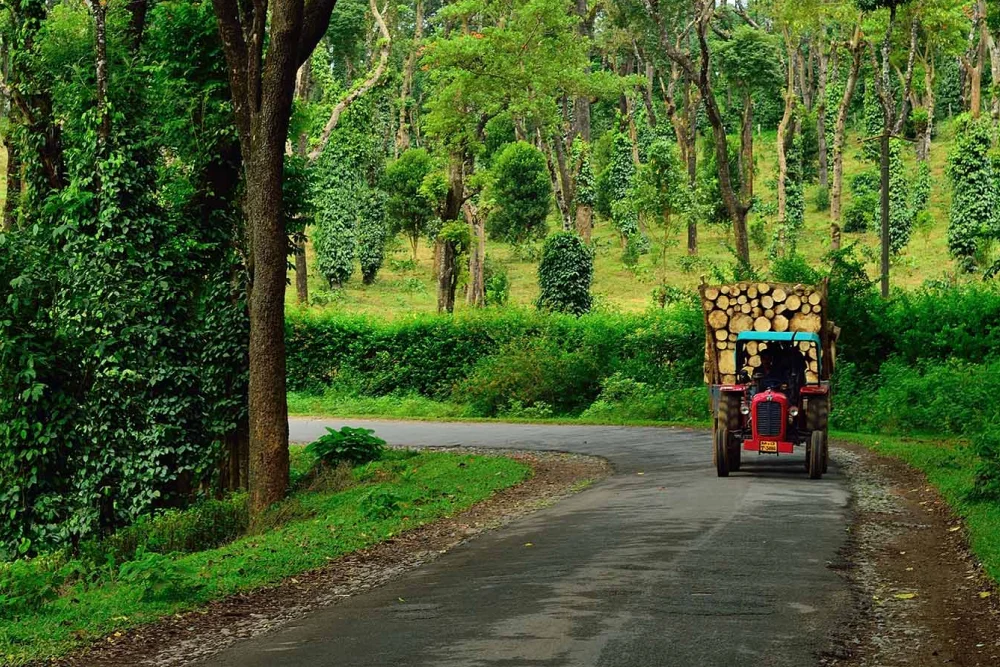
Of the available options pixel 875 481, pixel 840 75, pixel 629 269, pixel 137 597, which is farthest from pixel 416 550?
pixel 840 75

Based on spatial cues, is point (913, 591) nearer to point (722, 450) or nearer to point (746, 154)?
point (722, 450)

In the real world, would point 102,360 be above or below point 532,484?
above

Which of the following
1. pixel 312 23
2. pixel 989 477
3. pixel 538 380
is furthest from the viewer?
pixel 538 380

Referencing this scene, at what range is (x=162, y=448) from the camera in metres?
20.8

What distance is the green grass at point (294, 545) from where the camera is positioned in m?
10.3

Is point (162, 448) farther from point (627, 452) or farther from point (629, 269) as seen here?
point (629, 269)

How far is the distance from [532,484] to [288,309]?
2348cm

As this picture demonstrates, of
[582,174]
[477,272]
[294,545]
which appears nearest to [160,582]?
[294,545]

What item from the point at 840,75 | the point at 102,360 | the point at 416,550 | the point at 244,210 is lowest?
the point at 416,550

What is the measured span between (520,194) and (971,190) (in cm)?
2274

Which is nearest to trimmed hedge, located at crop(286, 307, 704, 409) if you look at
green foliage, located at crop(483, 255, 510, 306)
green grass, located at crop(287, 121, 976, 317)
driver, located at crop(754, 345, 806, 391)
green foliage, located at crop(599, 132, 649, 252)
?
green foliage, located at crop(483, 255, 510, 306)

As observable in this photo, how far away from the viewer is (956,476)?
1795 cm

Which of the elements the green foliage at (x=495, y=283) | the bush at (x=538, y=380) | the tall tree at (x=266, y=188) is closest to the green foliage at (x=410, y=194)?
the green foliage at (x=495, y=283)

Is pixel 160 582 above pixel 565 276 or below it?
below
